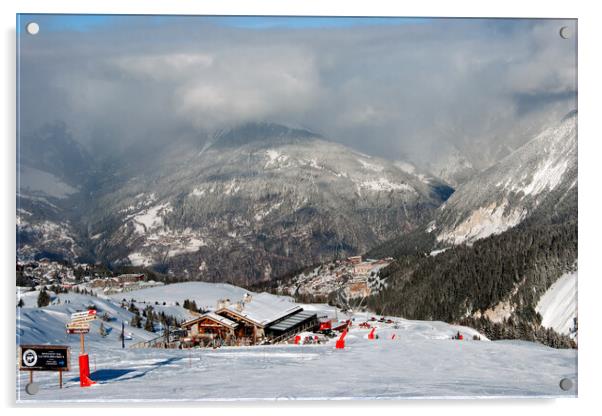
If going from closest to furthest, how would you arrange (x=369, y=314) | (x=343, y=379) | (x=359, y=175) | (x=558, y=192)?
(x=343, y=379)
(x=558, y=192)
(x=369, y=314)
(x=359, y=175)

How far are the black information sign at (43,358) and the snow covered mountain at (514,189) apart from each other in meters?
6.96

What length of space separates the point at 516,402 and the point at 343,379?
274 cm

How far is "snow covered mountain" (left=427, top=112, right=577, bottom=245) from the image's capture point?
11766 millimetres

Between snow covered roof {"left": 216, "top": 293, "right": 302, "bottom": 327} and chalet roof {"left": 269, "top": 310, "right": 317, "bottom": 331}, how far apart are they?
0.10m

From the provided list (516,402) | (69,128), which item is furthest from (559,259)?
(69,128)

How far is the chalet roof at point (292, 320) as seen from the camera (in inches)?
475

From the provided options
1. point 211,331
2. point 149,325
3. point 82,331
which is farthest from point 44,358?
point 211,331

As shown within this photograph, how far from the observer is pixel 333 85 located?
12.5 m

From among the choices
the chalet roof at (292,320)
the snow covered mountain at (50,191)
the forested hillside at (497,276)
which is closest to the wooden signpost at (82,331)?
the snow covered mountain at (50,191)

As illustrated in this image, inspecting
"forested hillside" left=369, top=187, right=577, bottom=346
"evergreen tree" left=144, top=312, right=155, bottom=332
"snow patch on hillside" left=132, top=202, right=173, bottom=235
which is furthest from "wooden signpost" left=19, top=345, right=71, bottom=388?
"forested hillside" left=369, top=187, right=577, bottom=346

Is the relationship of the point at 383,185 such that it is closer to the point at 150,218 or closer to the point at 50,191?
the point at 150,218

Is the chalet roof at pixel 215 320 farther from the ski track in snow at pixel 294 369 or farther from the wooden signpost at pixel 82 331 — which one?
the wooden signpost at pixel 82 331

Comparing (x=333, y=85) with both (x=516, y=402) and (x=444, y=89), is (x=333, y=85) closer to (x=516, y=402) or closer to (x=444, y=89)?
(x=444, y=89)

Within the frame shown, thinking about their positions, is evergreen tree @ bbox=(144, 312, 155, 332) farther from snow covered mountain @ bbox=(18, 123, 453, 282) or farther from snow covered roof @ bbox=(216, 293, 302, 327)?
snow covered mountain @ bbox=(18, 123, 453, 282)
